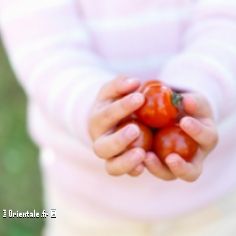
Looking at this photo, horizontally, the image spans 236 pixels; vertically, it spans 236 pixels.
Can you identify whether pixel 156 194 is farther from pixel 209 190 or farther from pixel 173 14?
pixel 173 14

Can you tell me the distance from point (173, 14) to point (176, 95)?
0.27 metres

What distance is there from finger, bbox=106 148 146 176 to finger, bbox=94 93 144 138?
0.13ft

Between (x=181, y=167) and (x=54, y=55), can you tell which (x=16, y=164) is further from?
(x=181, y=167)

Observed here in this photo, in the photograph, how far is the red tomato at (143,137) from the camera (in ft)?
2.90

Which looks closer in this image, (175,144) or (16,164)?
(175,144)

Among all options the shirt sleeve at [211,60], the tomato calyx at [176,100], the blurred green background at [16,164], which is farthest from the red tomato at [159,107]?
the blurred green background at [16,164]

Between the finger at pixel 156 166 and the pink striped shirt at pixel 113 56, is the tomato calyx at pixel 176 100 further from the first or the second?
the pink striped shirt at pixel 113 56

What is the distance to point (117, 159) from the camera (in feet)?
2.95

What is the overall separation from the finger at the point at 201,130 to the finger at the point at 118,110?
0.05m

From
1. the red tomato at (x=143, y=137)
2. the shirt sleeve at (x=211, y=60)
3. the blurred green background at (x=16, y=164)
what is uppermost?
the blurred green background at (x=16, y=164)

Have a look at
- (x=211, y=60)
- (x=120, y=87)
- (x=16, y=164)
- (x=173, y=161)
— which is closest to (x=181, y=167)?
(x=173, y=161)

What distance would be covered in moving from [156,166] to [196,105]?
0.08 meters

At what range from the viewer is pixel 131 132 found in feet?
2.83

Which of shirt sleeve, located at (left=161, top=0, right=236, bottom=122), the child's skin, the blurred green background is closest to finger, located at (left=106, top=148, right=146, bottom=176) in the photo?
the child's skin
